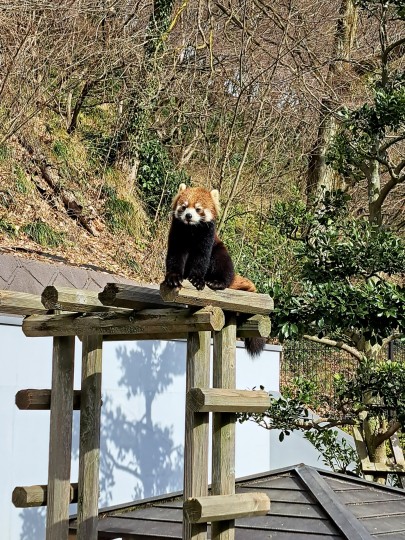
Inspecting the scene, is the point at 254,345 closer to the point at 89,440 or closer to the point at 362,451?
the point at 89,440

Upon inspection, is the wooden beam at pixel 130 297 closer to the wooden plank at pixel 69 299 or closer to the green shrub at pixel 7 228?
the wooden plank at pixel 69 299

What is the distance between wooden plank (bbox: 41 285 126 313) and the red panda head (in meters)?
0.64

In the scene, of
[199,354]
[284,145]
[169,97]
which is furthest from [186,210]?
[284,145]

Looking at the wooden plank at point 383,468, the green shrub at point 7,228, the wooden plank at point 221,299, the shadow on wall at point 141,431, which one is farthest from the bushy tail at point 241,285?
the green shrub at point 7,228

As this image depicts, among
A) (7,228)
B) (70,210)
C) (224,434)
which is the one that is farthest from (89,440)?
(70,210)

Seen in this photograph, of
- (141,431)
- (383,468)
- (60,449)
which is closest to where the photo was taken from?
(60,449)

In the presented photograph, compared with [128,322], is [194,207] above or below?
above

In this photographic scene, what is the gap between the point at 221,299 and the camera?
13.4 feet

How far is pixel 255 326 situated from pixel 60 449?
1317 mm

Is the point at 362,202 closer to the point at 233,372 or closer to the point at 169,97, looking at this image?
the point at 169,97

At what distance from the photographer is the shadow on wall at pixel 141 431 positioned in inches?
281

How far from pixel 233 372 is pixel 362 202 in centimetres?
1232

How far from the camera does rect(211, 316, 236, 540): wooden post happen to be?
4.08 meters

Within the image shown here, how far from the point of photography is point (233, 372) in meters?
4.34
